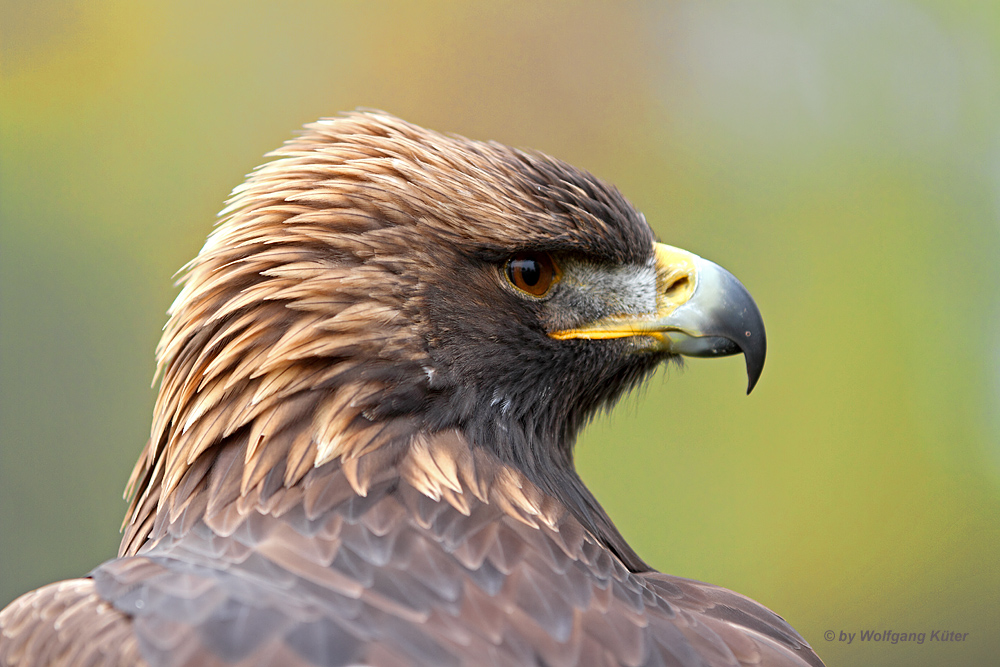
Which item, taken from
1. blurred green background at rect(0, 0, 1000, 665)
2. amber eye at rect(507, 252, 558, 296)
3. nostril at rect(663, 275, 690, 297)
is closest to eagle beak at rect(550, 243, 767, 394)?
nostril at rect(663, 275, 690, 297)

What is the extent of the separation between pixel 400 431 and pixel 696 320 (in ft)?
2.28

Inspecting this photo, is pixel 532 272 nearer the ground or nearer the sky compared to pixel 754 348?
nearer the sky

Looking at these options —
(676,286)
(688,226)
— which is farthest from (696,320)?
(688,226)

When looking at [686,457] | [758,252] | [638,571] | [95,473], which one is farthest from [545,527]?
[758,252]

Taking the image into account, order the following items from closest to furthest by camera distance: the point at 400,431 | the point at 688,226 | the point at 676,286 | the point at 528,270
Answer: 1. the point at 400,431
2. the point at 528,270
3. the point at 676,286
4. the point at 688,226

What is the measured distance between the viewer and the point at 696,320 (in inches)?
74.7

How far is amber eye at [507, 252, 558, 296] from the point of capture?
183 centimetres

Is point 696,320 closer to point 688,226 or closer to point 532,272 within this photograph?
point 532,272

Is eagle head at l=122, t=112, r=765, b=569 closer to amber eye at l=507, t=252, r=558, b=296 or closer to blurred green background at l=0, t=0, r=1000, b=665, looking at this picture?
amber eye at l=507, t=252, r=558, b=296

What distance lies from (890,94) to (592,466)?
439 centimetres

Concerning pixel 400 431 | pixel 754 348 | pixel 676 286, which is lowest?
pixel 400 431

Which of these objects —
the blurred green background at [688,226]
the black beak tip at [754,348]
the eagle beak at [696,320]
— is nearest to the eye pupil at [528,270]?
the eagle beak at [696,320]

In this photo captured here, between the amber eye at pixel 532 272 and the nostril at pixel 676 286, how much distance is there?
266mm

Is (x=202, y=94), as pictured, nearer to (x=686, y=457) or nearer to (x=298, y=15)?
(x=298, y=15)
